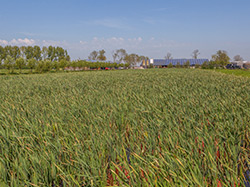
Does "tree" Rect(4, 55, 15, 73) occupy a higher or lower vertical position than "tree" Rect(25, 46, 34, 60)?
lower

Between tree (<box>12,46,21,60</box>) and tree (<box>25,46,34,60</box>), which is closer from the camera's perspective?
tree (<box>12,46,21,60</box>)

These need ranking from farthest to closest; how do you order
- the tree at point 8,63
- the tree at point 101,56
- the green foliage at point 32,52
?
the tree at point 101,56
the green foliage at point 32,52
the tree at point 8,63

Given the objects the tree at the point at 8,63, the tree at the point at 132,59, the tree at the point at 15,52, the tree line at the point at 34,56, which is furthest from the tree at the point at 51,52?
the tree at the point at 8,63

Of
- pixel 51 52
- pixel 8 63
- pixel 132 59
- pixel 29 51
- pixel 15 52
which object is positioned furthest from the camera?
pixel 132 59

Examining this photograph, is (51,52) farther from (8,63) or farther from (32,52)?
(8,63)

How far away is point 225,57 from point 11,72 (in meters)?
103

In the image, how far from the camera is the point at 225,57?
11312 cm

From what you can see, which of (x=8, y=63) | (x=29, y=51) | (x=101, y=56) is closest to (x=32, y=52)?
(x=29, y=51)

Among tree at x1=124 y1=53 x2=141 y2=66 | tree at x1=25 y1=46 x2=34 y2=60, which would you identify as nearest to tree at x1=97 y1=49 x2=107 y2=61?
tree at x1=124 y1=53 x2=141 y2=66

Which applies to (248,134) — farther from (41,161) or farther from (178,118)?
(41,161)

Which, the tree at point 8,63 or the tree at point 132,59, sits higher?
the tree at point 132,59

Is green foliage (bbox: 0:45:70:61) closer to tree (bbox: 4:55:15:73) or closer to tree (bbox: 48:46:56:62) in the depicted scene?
tree (bbox: 48:46:56:62)

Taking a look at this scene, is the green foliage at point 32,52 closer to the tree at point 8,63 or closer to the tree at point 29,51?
the tree at point 29,51

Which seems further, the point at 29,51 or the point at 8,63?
the point at 29,51
